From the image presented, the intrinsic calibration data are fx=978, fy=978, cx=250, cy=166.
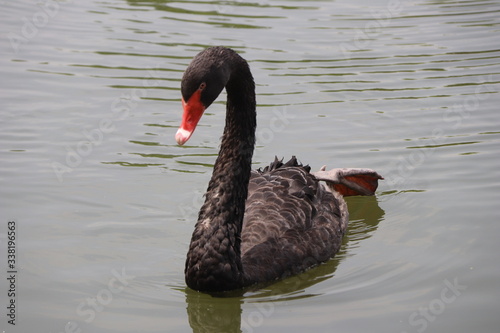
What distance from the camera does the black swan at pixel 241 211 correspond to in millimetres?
5691

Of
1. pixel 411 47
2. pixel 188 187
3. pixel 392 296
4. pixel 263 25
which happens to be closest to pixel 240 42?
pixel 263 25

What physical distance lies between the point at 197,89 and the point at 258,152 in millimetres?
3125

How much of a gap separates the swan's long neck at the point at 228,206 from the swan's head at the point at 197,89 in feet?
1.24

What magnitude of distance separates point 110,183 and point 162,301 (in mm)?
2139

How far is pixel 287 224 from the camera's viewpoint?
6574 mm

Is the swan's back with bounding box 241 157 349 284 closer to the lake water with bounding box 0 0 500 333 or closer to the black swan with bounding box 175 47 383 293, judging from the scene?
the black swan with bounding box 175 47 383 293

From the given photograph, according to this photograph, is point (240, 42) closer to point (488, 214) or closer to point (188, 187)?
point (188, 187)

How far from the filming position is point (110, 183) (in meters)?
7.90

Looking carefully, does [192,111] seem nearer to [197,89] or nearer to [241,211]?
[197,89]

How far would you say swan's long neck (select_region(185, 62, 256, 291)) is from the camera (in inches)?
236

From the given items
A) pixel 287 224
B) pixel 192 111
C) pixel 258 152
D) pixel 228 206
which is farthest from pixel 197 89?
pixel 258 152

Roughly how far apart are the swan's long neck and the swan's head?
1.24 feet

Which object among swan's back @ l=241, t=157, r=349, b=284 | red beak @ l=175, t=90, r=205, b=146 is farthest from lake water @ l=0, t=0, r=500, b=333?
red beak @ l=175, t=90, r=205, b=146

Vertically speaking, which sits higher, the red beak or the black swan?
the red beak
